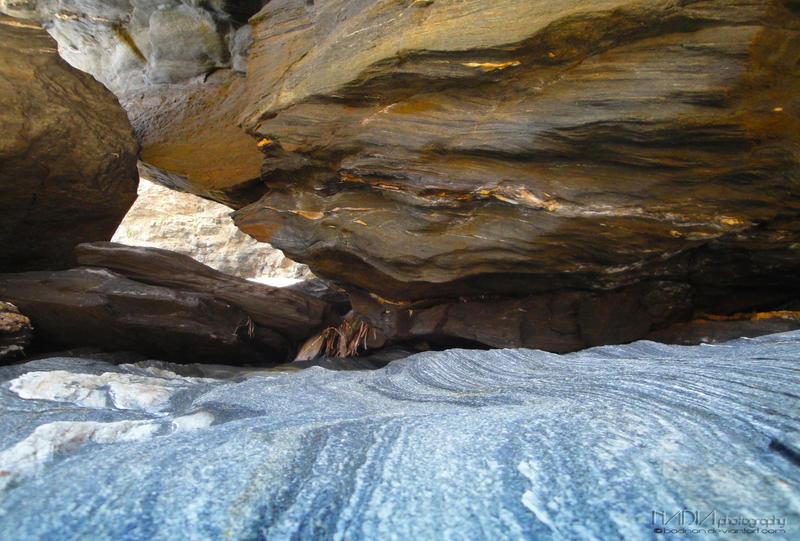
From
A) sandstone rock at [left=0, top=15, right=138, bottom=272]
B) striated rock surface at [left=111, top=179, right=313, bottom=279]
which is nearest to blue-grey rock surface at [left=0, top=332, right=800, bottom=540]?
sandstone rock at [left=0, top=15, right=138, bottom=272]

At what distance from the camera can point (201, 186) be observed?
7.93 m

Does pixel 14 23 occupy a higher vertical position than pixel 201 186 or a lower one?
higher

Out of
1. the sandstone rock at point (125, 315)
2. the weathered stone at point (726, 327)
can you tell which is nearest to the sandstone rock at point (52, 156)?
the sandstone rock at point (125, 315)

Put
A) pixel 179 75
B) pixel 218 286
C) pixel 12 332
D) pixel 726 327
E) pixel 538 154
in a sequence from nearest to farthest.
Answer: pixel 538 154, pixel 726 327, pixel 12 332, pixel 218 286, pixel 179 75

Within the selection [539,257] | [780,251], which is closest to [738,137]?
[780,251]

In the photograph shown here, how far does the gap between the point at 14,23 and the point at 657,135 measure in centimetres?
760

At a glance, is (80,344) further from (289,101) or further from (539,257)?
(539,257)

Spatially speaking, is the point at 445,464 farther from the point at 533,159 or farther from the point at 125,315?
the point at 125,315

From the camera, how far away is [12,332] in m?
6.40

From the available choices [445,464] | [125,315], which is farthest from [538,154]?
[125,315]

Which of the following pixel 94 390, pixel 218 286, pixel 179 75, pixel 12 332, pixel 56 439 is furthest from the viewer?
pixel 179 75

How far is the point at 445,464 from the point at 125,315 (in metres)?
6.41

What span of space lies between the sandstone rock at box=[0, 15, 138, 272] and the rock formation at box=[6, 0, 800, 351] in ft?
7.15

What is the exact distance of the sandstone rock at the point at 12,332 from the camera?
20.6ft
